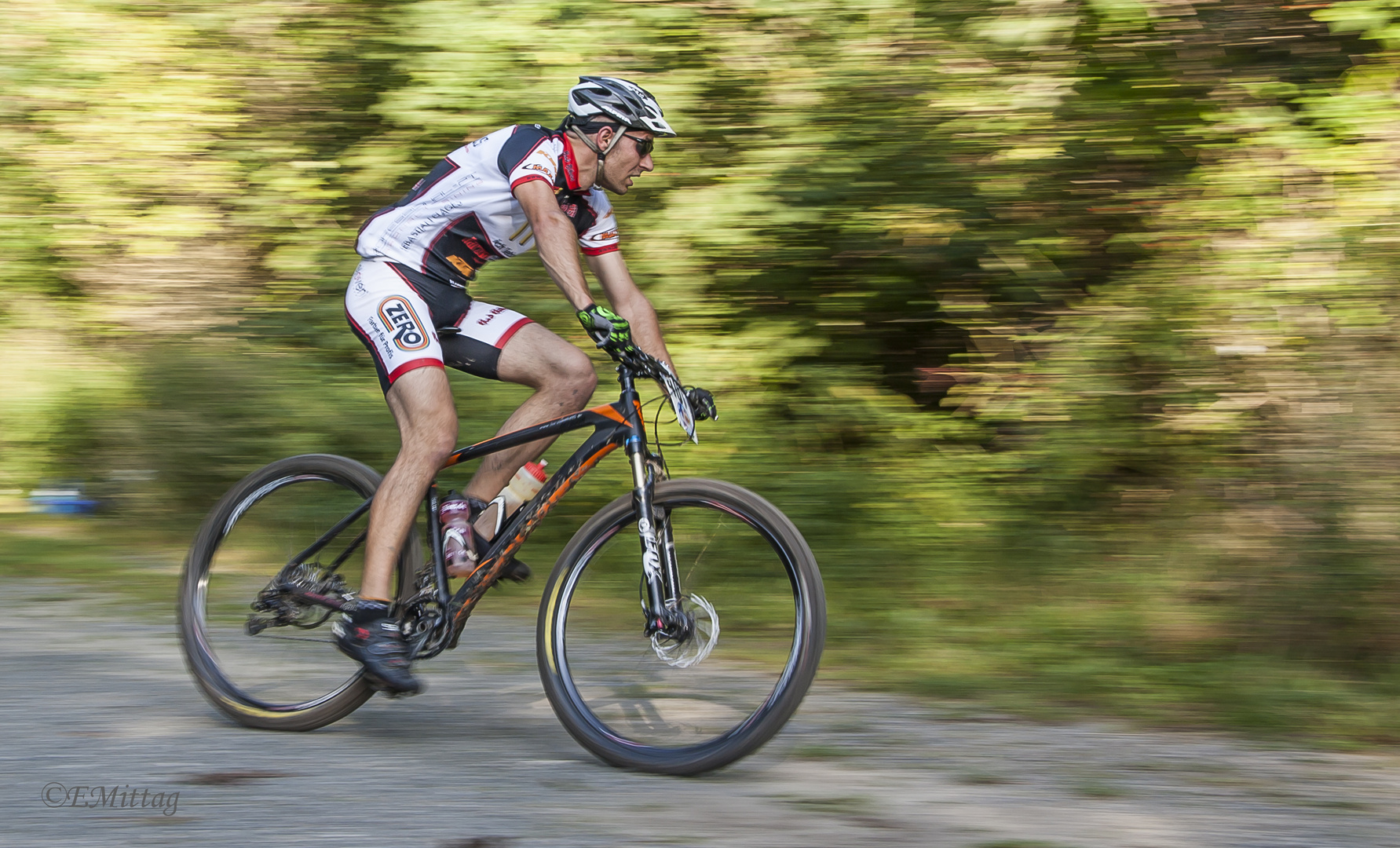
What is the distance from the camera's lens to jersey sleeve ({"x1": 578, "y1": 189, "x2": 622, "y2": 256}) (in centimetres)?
411

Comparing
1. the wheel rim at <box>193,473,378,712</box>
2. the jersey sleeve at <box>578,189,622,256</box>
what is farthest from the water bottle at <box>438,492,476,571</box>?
the jersey sleeve at <box>578,189,622,256</box>

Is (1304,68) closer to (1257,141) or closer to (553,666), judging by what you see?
(1257,141)

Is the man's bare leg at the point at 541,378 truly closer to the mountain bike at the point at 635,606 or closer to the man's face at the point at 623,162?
the mountain bike at the point at 635,606

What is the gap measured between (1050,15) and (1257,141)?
4.01 feet

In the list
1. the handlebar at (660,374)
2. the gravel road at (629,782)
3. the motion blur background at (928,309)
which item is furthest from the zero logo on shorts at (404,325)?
the motion blur background at (928,309)

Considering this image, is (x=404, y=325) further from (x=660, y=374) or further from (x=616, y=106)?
(x=616, y=106)

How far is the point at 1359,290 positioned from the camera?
5098 mm

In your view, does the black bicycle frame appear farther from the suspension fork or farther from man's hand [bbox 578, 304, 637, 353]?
man's hand [bbox 578, 304, 637, 353]

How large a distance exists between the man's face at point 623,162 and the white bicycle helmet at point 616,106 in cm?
4

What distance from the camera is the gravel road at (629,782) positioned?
127 inches

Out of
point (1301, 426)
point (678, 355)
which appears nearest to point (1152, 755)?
point (1301, 426)

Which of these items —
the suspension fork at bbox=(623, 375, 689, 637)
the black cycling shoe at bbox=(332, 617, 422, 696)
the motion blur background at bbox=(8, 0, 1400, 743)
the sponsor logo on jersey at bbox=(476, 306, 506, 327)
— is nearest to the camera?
the suspension fork at bbox=(623, 375, 689, 637)

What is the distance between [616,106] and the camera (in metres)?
3.84

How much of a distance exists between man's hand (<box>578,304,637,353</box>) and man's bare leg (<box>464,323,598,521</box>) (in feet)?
0.90
